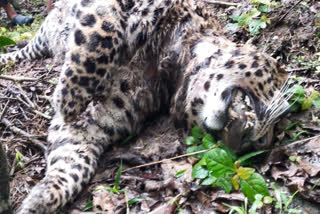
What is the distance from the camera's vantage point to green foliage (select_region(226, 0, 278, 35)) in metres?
4.64

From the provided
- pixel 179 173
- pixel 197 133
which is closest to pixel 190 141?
pixel 197 133

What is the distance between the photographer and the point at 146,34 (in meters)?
3.60

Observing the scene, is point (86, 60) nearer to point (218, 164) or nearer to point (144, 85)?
point (144, 85)

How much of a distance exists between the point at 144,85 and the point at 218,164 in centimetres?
122

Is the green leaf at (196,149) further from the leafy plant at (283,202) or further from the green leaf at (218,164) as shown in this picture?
the leafy plant at (283,202)

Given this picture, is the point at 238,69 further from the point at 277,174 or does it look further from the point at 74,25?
the point at 74,25

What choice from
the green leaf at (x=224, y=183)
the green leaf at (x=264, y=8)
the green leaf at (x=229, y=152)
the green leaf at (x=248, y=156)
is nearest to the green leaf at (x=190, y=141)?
the green leaf at (x=229, y=152)

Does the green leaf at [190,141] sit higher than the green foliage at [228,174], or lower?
lower

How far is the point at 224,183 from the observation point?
8.95ft

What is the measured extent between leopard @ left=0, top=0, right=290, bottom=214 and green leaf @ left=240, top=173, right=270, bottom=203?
1.41 feet

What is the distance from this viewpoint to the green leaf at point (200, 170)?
111 inches

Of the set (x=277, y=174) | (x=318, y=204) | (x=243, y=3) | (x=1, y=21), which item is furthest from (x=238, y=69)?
(x=1, y=21)

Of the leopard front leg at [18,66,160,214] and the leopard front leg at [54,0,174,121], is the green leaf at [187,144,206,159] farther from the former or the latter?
the leopard front leg at [54,0,174,121]

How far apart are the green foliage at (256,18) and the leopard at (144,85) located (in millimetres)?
971
